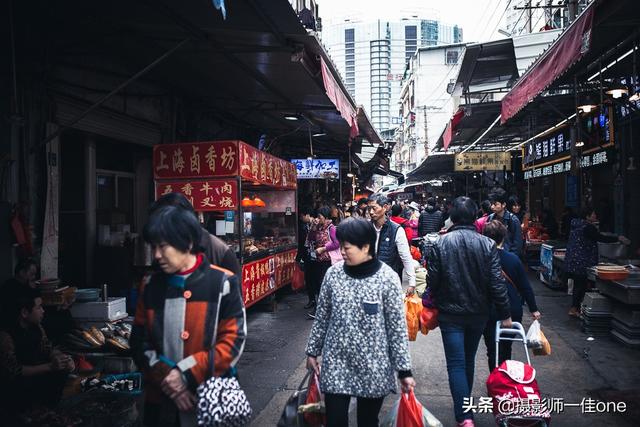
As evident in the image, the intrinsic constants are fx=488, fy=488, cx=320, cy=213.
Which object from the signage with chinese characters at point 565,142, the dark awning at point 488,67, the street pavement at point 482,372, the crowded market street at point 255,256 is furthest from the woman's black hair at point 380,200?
the signage with chinese characters at point 565,142

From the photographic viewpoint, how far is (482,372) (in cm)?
546

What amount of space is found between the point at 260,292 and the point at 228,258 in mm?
4720

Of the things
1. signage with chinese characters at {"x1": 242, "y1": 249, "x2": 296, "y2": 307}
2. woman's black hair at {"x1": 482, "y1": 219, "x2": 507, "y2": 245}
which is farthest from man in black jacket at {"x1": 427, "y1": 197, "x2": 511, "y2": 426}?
signage with chinese characters at {"x1": 242, "y1": 249, "x2": 296, "y2": 307}

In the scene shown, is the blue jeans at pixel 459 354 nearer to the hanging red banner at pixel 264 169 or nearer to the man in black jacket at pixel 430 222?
the hanging red banner at pixel 264 169

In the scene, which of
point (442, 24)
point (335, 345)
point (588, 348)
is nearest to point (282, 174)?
point (588, 348)

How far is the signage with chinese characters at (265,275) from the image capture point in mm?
7574

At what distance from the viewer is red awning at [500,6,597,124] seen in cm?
541

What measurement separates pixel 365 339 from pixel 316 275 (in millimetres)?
5627

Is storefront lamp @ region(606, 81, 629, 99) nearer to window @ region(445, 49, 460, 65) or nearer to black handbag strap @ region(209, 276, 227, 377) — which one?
black handbag strap @ region(209, 276, 227, 377)

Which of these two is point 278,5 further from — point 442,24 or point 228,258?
point 442,24

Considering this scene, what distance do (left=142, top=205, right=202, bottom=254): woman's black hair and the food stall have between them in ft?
15.1

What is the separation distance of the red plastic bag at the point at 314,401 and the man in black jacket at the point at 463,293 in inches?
46.5

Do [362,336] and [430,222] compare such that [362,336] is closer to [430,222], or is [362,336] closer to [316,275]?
[316,275]

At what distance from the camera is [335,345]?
292 centimetres
